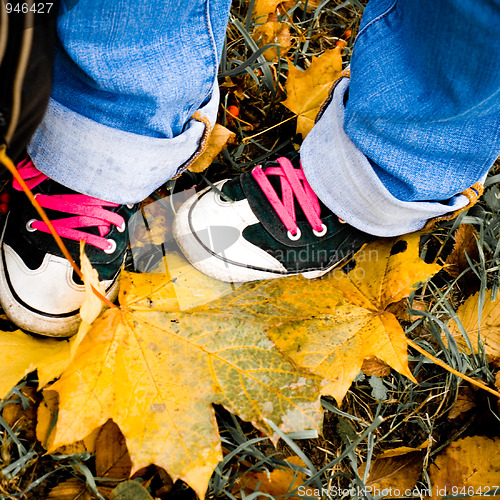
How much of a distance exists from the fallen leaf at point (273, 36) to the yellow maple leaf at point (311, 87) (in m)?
0.15

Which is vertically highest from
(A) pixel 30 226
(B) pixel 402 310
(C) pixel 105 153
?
(C) pixel 105 153

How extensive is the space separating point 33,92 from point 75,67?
→ 0.20 meters

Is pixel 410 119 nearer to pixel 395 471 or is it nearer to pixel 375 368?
pixel 375 368

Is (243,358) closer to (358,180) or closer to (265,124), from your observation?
(358,180)

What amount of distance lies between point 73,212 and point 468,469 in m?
0.98

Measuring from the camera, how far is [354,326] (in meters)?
0.88

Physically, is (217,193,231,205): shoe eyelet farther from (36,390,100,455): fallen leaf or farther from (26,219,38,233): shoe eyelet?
(36,390,100,455): fallen leaf

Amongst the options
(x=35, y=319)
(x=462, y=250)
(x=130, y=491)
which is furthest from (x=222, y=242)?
(x=462, y=250)

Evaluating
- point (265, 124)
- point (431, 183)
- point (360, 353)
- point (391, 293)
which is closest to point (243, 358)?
point (360, 353)

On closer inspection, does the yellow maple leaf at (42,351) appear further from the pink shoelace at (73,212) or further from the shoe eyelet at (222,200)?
the shoe eyelet at (222,200)

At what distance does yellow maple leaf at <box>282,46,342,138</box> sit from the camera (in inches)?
44.2

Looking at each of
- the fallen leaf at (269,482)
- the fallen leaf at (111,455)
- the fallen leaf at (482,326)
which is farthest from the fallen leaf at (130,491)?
the fallen leaf at (482,326)

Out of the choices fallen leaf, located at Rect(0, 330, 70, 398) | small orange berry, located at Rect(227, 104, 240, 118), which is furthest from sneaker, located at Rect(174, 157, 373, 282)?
fallen leaf, located at Rect(0, 330, 70, 398)

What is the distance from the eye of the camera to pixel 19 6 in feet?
1.72
